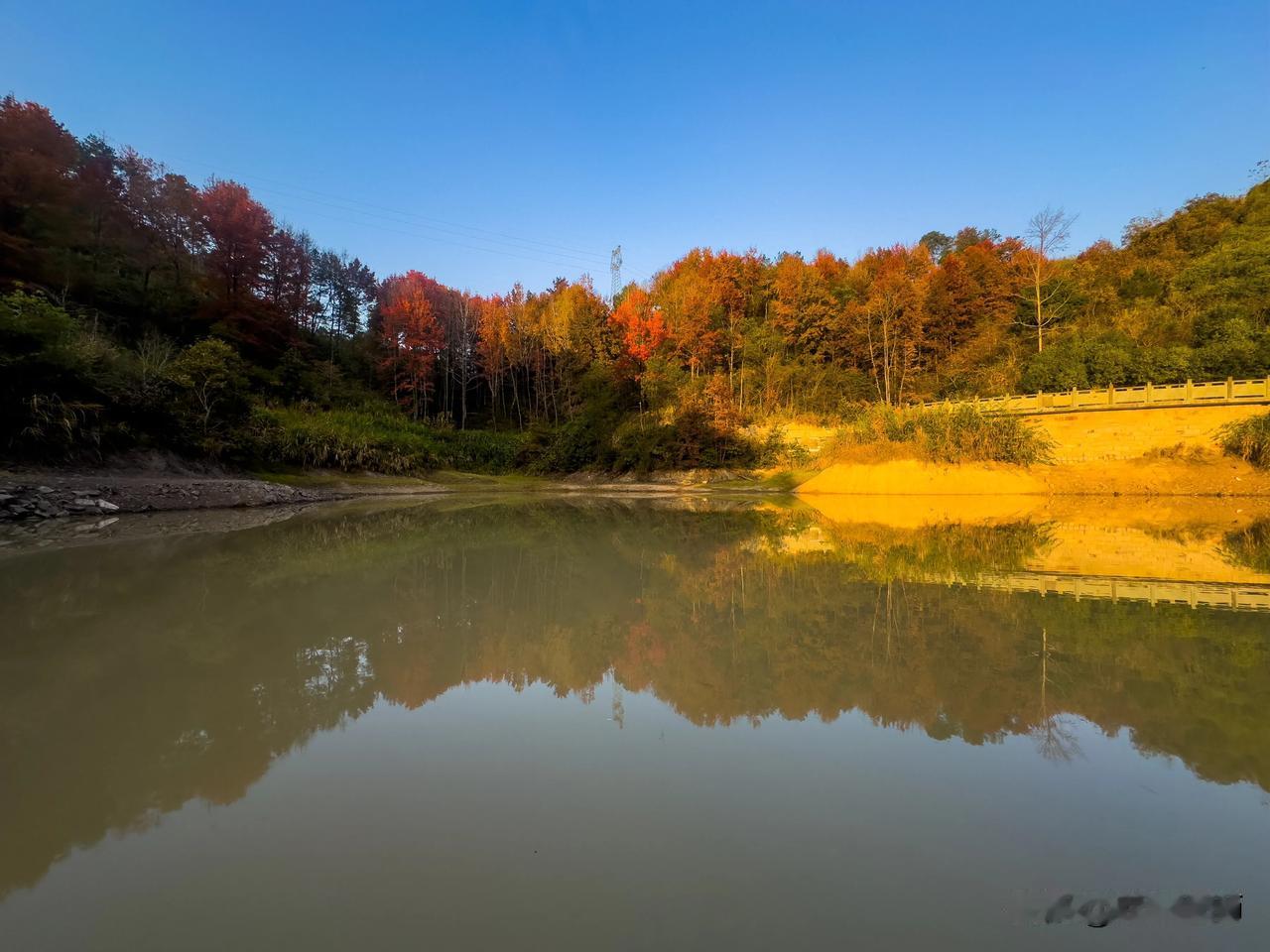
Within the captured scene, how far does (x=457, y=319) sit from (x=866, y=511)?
118 ft

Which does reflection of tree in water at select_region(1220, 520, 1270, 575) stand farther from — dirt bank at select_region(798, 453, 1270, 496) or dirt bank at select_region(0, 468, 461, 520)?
dirt bank at select_region(0, 468, 461, 520)

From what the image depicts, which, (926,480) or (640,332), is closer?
(926,480)

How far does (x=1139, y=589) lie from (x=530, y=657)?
691 cm

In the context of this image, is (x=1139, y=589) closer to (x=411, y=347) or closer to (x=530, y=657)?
(x=530, y=657)

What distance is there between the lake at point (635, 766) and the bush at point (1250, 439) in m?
17.6

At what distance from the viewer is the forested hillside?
888 inches

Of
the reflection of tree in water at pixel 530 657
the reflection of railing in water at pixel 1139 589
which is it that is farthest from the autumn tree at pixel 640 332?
the reflection of railing in water at pixel 1139 589

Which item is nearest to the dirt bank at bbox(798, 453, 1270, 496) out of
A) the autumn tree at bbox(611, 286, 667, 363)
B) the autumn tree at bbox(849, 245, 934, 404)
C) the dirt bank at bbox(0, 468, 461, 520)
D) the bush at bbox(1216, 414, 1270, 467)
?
the bush at bbox(1216, 414, 1270, 467)

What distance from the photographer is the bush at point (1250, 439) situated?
Answer: 1858 centimetres

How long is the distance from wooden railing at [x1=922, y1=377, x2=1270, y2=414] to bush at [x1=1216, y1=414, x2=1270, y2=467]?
136 cm

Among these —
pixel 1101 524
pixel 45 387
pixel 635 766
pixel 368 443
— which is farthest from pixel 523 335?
pixel 635 766

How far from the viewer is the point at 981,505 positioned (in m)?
18.9

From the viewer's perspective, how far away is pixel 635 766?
9.32 ft

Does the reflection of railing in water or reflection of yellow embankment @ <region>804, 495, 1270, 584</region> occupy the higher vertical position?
reflection of yellow embankment @ <region>804, 495, 1270, 584</region>
